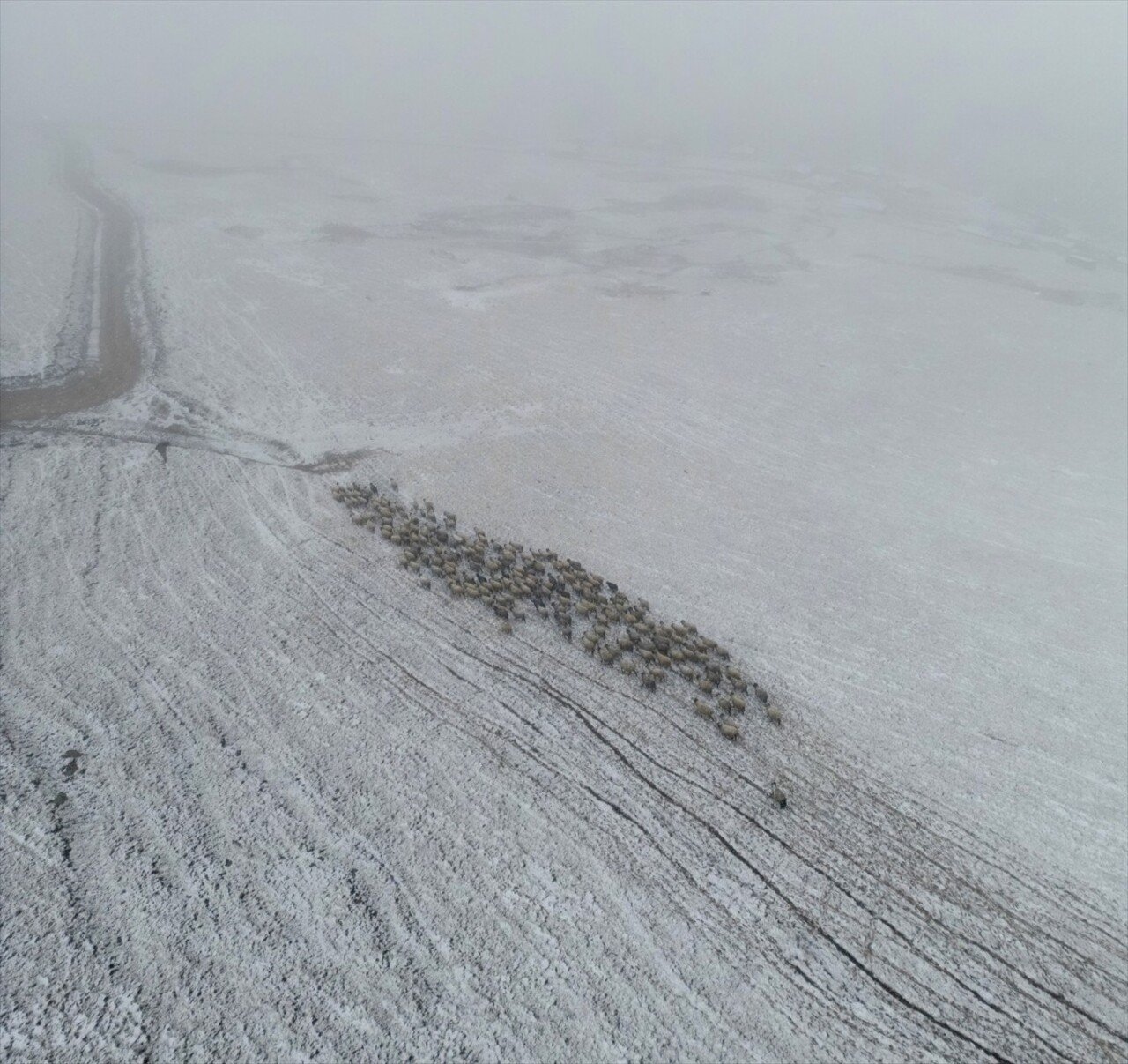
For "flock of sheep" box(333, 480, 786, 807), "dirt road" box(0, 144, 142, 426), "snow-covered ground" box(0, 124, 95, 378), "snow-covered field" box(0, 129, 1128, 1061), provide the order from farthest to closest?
"snow-covered ground" box(0, 124, 95, 378), "dirt road" box(0, 144, 142, 426), "flock of sheep" box(333, 480, 786, 807), "snow-covered field" box(0, 129, 1128, 1061)

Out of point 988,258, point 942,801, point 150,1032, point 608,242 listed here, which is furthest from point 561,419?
point 988,258

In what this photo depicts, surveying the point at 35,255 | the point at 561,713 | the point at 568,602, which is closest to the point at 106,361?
the point at 35,255

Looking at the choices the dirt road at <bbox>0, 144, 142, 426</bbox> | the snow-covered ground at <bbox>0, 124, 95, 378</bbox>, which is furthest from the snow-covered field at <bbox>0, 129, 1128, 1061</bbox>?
the snow-covered ground at <bbox>0, 124, 95, 378</bbox>

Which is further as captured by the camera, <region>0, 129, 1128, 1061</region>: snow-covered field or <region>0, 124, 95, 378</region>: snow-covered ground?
<region>0, 124, 95, 378</region>: snow-covered ground

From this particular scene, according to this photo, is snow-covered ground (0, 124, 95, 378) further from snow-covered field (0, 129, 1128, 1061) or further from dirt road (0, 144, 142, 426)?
snow-covered field (0, 129, 1128, 1061)

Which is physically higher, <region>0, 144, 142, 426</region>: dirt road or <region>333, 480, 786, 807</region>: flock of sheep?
<region>0, 144, 142, 426</region>: dirt road

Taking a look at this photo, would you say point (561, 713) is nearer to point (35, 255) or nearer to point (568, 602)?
point (568, 602)

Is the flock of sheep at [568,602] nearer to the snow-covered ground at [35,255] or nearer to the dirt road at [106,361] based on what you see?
the dirt road at [106,361]

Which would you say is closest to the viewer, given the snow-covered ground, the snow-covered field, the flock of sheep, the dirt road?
the snow-covered field
